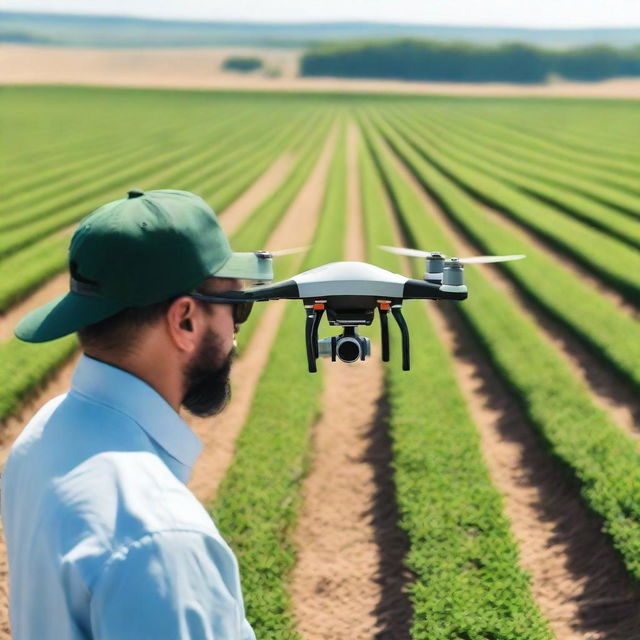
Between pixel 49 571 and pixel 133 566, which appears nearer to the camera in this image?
pixel 133 566

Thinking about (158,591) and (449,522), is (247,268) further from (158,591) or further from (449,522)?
(449,522)

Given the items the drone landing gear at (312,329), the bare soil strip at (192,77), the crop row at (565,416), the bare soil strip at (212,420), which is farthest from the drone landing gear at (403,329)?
the bare soil strip at (192,77)

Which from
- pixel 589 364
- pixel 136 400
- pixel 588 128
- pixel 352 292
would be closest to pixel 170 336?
pixel 136 400

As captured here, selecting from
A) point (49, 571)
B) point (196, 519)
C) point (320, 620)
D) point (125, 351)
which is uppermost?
point (125, 351)

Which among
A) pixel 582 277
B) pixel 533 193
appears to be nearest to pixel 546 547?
pixel 582 277

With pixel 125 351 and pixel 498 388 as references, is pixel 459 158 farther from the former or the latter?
pixel 125 351

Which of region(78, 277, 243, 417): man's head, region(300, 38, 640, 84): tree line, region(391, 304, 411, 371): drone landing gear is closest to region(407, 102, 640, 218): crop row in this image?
region(78, 277, 243, 417): man's head
